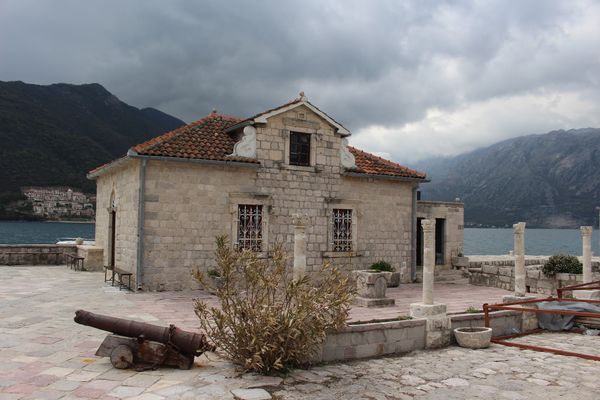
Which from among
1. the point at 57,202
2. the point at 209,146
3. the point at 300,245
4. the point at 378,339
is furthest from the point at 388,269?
the point at 57,202

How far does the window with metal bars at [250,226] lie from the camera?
15.3 m

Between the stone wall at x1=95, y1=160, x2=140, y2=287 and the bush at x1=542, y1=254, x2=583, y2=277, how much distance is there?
14707mm

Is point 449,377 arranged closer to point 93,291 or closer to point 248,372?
point 248,372

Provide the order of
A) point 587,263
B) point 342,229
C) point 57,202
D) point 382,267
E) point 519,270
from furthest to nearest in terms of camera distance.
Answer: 1. point 57,202
2. point 342,229
3. point 382,267
4. point 587,263
5. point 519,270

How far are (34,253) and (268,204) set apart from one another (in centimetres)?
1133

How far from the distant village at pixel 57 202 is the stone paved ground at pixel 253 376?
91.7 metres

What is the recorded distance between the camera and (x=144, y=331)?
700cm

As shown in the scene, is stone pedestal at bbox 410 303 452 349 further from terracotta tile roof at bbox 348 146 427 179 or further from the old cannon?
terracotta tile roof at bbox 348 146 427 179

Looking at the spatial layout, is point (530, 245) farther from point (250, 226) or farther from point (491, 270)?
point (250, 226)

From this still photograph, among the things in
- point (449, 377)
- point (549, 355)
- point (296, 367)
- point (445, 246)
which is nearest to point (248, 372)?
point (296, 367)

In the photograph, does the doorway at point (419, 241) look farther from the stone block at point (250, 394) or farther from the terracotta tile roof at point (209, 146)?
the stone block at point (250, 394)

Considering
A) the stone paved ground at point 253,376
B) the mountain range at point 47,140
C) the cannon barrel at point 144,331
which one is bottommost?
the stone paved ground at point 253,376

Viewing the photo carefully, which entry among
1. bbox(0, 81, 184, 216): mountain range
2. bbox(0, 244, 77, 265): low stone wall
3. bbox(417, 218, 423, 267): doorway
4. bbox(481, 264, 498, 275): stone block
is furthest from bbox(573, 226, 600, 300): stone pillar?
bbox(0, 81, 184, 216): mountain range

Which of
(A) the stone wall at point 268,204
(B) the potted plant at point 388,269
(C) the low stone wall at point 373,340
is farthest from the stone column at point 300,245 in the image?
(B) the potted plant at point 388,269
